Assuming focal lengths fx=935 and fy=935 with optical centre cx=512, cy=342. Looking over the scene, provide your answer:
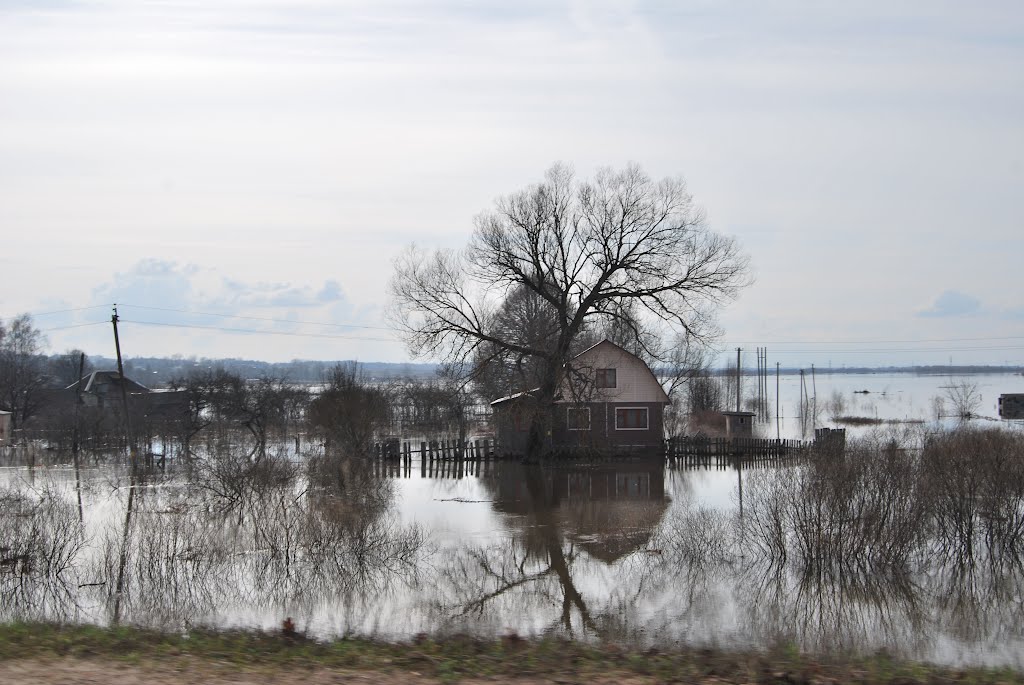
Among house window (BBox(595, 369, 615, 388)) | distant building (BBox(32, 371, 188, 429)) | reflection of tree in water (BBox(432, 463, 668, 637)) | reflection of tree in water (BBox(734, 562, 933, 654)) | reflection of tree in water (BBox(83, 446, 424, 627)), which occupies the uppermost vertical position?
house window (BBox(595, 369, 615, 388))

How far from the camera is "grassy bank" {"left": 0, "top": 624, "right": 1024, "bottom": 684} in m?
9.70

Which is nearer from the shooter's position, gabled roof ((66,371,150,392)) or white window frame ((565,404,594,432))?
white window frame ((565,404,594,432))

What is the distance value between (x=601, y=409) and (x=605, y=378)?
305 centimetres

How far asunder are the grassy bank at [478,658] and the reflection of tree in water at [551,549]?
388 centimetres

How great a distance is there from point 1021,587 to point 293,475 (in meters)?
19.1

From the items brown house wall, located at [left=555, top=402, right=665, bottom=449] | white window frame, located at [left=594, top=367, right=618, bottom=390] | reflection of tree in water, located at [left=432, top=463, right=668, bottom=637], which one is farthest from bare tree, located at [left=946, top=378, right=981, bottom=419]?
reflection of tree in water, located at [left=432, top=463, right=668, bottom=637]

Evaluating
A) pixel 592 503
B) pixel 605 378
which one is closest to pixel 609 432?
pixel 605 378

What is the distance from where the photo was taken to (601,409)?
47.6m

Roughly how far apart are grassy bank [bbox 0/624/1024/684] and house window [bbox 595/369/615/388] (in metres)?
36.8

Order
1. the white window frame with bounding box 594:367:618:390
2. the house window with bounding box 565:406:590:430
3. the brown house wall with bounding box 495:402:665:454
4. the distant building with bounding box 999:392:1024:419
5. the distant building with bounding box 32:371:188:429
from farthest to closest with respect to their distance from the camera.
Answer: the distant building with bounding box 999:392:1024:419 → the distant building with bounding box 32:371:188:429 → the white window frame with bounding box 594:367:618:390 → the brown house wall with bounding box 495:402:665:454 → the house window with bounding box 565:406:590:430

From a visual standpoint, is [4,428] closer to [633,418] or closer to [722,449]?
[633,418]

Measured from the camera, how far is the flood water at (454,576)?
15578 mm

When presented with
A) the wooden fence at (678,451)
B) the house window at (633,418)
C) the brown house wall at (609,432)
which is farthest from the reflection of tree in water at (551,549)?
the house window at (633,418)

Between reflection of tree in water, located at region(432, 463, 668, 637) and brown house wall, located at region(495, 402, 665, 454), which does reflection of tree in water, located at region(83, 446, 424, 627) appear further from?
brown house wall, located at region(495, 402, 665, 454)
